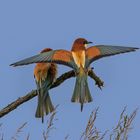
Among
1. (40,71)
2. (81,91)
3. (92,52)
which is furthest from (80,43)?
(81,91)

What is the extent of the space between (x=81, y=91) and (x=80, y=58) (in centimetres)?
34

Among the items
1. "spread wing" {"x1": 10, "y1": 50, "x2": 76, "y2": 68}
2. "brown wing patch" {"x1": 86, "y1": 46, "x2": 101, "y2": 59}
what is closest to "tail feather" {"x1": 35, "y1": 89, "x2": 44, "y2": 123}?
"spread wing" {"x1": 10, "y1": 50, "x2": 76, "y2": 68}

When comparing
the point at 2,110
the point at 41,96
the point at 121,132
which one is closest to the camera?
the point at 121,132

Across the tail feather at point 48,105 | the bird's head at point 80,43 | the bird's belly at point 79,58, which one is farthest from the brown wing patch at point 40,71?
the bird's belly at point 79,58

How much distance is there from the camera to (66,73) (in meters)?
3.61

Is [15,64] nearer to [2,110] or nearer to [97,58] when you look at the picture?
[2,110]

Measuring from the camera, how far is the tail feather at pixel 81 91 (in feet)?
10.5

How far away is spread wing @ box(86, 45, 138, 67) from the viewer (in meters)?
3.50

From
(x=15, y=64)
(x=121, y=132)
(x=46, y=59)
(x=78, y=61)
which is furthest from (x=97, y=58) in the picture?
(x=121, y=132)

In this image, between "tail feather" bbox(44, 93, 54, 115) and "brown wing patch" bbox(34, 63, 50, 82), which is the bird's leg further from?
"brown wing patch" bbox(34, 63, 50, 82)

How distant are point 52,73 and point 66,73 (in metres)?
0.78

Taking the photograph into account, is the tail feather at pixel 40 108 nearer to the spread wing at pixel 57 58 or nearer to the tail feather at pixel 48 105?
the tail feather at pixel 48 105

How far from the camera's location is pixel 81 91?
337 cm

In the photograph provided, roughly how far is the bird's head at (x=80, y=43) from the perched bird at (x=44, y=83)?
0.35m
